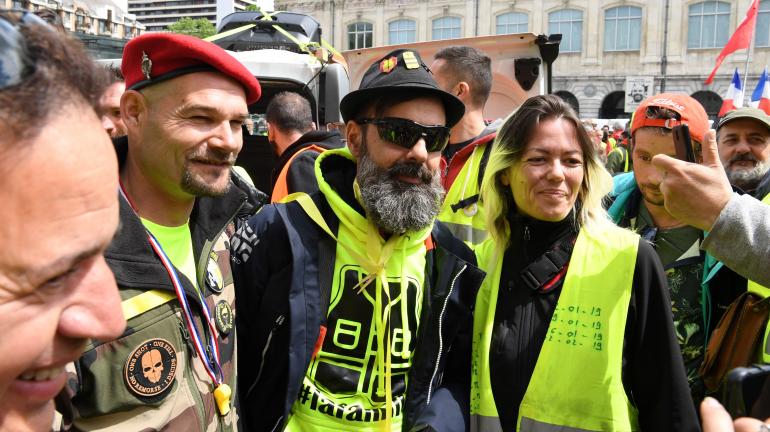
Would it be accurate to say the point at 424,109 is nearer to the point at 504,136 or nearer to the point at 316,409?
the point at 504,136

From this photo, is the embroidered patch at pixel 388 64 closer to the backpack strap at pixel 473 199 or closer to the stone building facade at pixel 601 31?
the backpack strap at pixel 473 199

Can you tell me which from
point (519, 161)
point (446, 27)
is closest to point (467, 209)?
point (519, 161)

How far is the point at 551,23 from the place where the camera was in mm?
38125

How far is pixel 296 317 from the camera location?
211 cm

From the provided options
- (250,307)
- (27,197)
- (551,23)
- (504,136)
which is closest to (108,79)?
(27,197)

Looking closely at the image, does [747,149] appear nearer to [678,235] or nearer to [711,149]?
[678,235]

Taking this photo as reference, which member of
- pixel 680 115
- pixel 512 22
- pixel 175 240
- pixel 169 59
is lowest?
pixel 175 240

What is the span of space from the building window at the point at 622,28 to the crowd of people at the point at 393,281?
37.4m

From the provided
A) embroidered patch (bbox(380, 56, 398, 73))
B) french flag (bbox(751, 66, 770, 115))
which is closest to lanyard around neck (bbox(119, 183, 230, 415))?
embroidered patch (bbox(380, 56, 398, 73))

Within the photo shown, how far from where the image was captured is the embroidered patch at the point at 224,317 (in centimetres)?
199

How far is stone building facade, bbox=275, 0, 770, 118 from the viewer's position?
34.2 m

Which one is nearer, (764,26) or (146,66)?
(146,66)

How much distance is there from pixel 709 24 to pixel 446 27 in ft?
52.1

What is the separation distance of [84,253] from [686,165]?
1.76 metres
